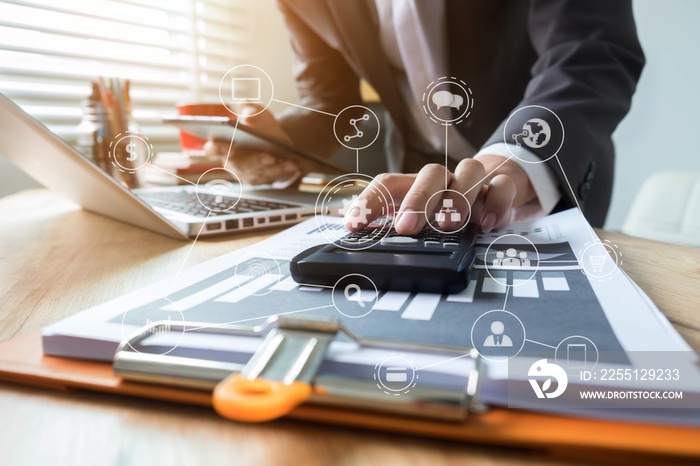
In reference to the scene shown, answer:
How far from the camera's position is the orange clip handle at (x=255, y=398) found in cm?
11

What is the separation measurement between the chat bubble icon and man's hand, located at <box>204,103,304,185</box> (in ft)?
0.59

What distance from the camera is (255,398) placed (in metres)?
0.11

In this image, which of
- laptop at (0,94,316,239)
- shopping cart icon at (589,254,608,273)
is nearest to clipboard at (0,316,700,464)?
shopping cart icon at (589,254,608,273)

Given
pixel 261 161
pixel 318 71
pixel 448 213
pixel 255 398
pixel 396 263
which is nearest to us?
pixel 255 398

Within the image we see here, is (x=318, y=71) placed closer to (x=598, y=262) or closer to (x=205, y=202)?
(x=205, y=202)

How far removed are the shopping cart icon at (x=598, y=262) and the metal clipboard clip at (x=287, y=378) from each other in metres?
0.14

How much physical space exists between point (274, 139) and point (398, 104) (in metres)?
0.18

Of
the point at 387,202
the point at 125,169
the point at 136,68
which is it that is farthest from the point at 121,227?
the point at 136,68

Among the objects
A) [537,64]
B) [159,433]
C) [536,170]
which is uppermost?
[537,64]

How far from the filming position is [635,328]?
0.16 metres

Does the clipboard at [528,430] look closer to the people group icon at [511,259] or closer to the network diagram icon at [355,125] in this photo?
the people group icon at [511,259]

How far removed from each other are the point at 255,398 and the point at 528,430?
0.07 meters

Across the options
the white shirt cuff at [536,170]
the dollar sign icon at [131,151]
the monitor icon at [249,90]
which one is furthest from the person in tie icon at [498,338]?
the dollar sign icon at [131,151]

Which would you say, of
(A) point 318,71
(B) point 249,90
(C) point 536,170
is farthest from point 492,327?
(A) point 318,71
